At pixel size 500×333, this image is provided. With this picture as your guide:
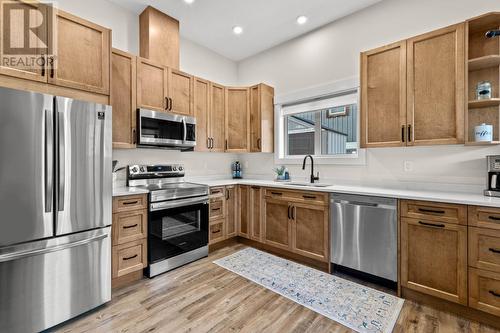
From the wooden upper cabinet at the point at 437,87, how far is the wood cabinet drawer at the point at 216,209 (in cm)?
245

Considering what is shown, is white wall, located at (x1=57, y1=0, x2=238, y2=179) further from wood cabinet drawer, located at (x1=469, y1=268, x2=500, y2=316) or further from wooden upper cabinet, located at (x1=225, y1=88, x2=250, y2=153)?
wood cabinet drawer, located at (x1=469, y1=268, x2=500, y2=316)

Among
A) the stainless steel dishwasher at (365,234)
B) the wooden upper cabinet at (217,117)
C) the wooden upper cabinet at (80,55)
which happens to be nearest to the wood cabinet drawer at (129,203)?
the wooden upper cabinet at (80,55)

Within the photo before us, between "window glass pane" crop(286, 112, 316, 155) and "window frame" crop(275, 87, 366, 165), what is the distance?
0.07 m

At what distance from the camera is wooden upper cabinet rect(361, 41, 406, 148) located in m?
2.42

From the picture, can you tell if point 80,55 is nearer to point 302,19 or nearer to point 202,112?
point 202,112

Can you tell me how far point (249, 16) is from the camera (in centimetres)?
318

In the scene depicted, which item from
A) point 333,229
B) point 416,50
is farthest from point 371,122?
point 333,229

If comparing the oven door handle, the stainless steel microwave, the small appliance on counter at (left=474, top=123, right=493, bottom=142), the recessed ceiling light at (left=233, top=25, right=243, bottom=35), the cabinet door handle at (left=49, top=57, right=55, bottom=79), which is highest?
the recessed ceiling light at (left=233, top=25, right=243, bottom=35)

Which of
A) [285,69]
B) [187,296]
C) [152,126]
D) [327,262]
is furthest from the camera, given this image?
[285,69]

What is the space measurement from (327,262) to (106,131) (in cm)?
269

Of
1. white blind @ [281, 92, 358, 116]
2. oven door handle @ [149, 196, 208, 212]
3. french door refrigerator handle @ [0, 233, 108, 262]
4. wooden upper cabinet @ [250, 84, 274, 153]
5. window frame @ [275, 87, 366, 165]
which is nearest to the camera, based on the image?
french door refrigerator handle @ [0, 233, 108, 262]

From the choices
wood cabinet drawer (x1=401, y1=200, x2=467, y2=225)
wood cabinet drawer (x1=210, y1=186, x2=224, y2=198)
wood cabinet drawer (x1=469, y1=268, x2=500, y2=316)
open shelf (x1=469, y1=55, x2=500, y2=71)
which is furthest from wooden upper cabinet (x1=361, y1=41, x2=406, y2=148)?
wood cabinet drawer (x1=210, y1=186, x2=224, y2=198)

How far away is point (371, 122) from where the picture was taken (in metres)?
2.63

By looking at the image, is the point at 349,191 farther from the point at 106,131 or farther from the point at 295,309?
the point at 106,131
